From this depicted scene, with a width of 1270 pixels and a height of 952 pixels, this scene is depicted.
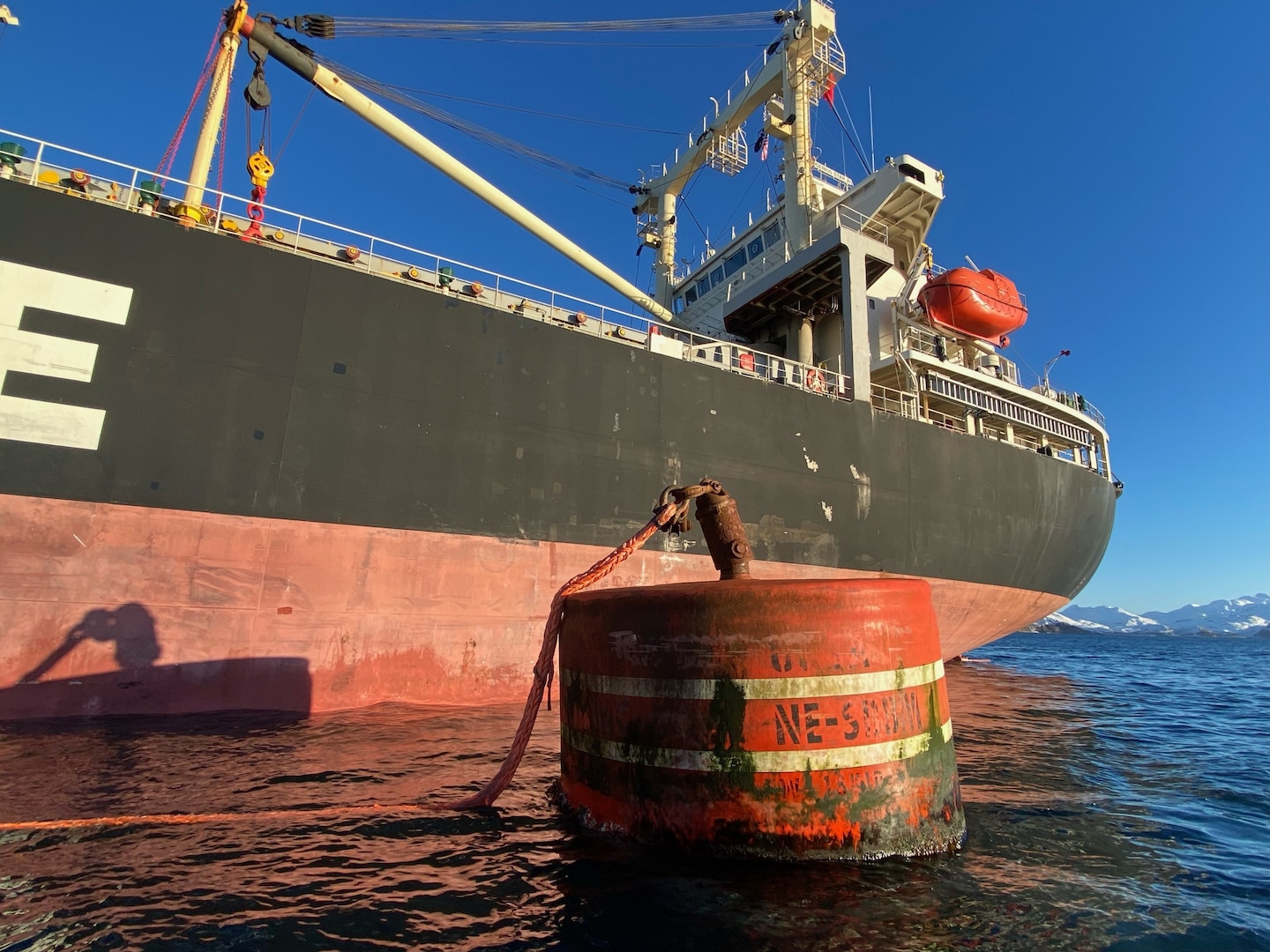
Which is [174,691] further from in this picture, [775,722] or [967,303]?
[967,303]

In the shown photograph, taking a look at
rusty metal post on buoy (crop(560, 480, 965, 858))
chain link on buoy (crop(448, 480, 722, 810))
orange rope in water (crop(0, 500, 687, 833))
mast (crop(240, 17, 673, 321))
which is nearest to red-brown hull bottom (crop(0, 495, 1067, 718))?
orange rope in water (crop(0, 500, 687, 833))

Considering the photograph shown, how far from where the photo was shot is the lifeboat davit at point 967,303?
17500mm

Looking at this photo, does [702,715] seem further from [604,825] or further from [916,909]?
[916,909]

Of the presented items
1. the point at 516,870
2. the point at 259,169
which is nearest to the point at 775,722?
the point at 516,870

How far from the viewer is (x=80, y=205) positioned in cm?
815

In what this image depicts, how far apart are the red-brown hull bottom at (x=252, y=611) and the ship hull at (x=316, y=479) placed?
0.03m

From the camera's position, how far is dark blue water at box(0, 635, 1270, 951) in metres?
3.01

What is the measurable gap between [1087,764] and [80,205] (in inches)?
563

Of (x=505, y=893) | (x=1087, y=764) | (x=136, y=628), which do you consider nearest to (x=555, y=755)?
(x=505, y=893)

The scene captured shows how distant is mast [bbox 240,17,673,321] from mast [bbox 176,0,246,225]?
0.19 metres

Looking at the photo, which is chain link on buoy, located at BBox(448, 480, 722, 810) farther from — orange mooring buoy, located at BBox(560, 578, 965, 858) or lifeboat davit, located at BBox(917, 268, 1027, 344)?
lifeboat davit, located at BBox(917, 268, 1027, 344)

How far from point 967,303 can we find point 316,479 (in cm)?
1715

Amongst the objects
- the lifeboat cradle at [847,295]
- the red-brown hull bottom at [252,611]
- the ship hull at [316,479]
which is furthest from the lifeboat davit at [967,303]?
the red-brown hull bottom at [252,611]

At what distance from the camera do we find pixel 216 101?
34.3ft
